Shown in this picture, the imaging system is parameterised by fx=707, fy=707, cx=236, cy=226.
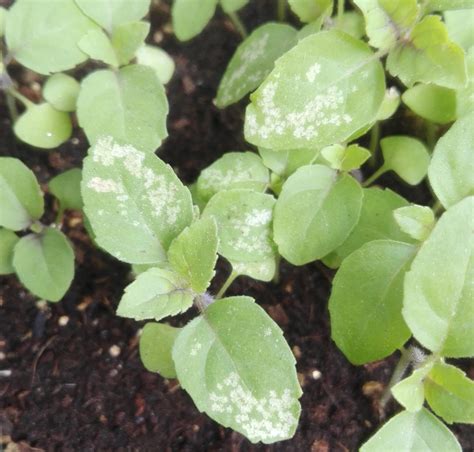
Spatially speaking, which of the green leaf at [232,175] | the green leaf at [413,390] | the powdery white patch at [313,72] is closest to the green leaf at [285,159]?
the green leaf at [232,175]

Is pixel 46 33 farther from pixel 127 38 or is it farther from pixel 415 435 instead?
pixel 415 435

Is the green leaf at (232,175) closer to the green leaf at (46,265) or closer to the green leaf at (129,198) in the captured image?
the green leaf at (129,198)

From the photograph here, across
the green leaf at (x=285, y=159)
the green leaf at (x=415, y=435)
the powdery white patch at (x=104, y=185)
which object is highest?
the powdery white patch at (x=104, y=185)

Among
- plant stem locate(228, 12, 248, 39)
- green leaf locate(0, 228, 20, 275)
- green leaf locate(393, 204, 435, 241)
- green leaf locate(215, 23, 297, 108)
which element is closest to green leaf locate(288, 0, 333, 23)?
green leaf locate(215, 23, 297, 108)

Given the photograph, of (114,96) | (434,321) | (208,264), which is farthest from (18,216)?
(434,321)

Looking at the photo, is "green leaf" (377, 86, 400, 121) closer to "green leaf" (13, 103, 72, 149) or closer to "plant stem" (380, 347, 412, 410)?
"plant stem" (380, 347, 412, 410)

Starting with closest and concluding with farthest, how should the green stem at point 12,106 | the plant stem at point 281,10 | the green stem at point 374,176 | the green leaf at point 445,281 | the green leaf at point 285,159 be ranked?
1. the green leaf at point 445,281
2. the green leaf at point 285,159
3. the green stem at point 374,176
4. the green stem at point 12,106
5. the plant stem at point 281,10

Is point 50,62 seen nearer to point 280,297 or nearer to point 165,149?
point 165,149

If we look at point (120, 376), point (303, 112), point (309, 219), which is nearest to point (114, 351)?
point (120, 376)
